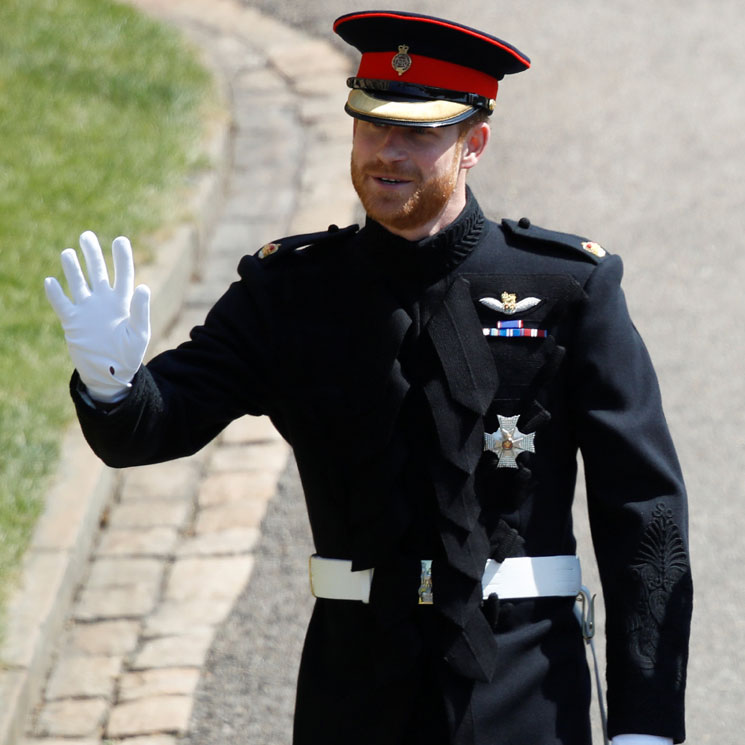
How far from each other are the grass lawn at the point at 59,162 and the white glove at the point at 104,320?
2330 mm

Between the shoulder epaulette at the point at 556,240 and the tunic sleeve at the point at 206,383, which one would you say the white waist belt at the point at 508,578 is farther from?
the shoulder epaulette at the point at 556,240

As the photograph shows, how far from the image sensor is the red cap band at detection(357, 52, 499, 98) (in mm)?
2992

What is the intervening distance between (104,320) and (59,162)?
5.03m

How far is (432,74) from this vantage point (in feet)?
9.84

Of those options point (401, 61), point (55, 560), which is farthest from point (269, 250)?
point (55, 560)

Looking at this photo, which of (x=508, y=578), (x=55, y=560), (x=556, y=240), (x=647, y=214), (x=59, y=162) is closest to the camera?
(x=508, y=578)

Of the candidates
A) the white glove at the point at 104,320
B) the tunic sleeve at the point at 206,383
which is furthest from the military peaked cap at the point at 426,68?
the white glove at the point at 104,320

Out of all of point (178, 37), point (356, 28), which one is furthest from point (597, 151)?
point (356, 28)

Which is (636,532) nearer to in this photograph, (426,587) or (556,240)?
(426,587)

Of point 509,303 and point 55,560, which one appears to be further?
point 55,560

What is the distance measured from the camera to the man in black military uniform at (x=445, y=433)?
2.92 m

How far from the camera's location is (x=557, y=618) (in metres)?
3.06

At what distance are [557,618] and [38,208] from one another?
15.6 ft

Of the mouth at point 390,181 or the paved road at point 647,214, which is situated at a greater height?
the mouth at point 390,181
